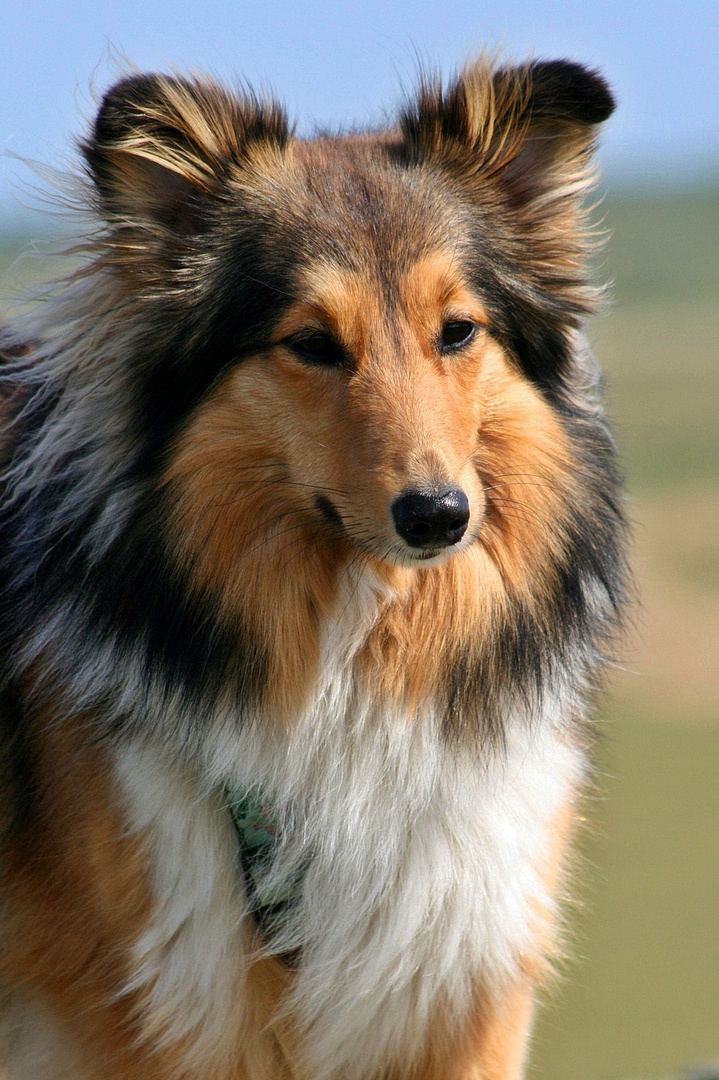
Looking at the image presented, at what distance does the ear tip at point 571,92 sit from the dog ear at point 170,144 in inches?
23.9

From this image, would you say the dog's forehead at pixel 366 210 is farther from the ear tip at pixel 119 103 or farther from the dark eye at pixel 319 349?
the ear tip at pixel 119 103

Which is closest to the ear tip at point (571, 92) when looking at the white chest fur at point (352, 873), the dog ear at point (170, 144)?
the dog ear at point (170, 144)

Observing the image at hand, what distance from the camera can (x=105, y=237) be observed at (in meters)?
2.99

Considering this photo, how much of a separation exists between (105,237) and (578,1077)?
5.04 m

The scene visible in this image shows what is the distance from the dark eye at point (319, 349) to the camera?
111 inches

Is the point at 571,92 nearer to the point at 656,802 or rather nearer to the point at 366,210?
the point at 366,210

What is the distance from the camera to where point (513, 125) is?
3113 millimetres

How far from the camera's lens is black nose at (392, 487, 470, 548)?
2.61 meters

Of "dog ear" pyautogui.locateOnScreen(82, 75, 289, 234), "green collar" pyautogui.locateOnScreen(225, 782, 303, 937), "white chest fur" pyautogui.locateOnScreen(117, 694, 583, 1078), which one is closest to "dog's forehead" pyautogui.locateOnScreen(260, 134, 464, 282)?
"dog ear" pyautogui.locateOnScreen(82, 75, 289, 234)

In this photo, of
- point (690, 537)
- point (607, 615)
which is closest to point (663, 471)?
point (690, 537)

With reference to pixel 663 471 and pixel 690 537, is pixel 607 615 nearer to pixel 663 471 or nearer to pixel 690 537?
pixel 690 537

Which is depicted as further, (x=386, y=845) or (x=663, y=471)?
(x=663, y=471)

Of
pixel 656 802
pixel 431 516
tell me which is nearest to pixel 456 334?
pixel 431 516

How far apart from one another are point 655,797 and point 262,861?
7.90 m
